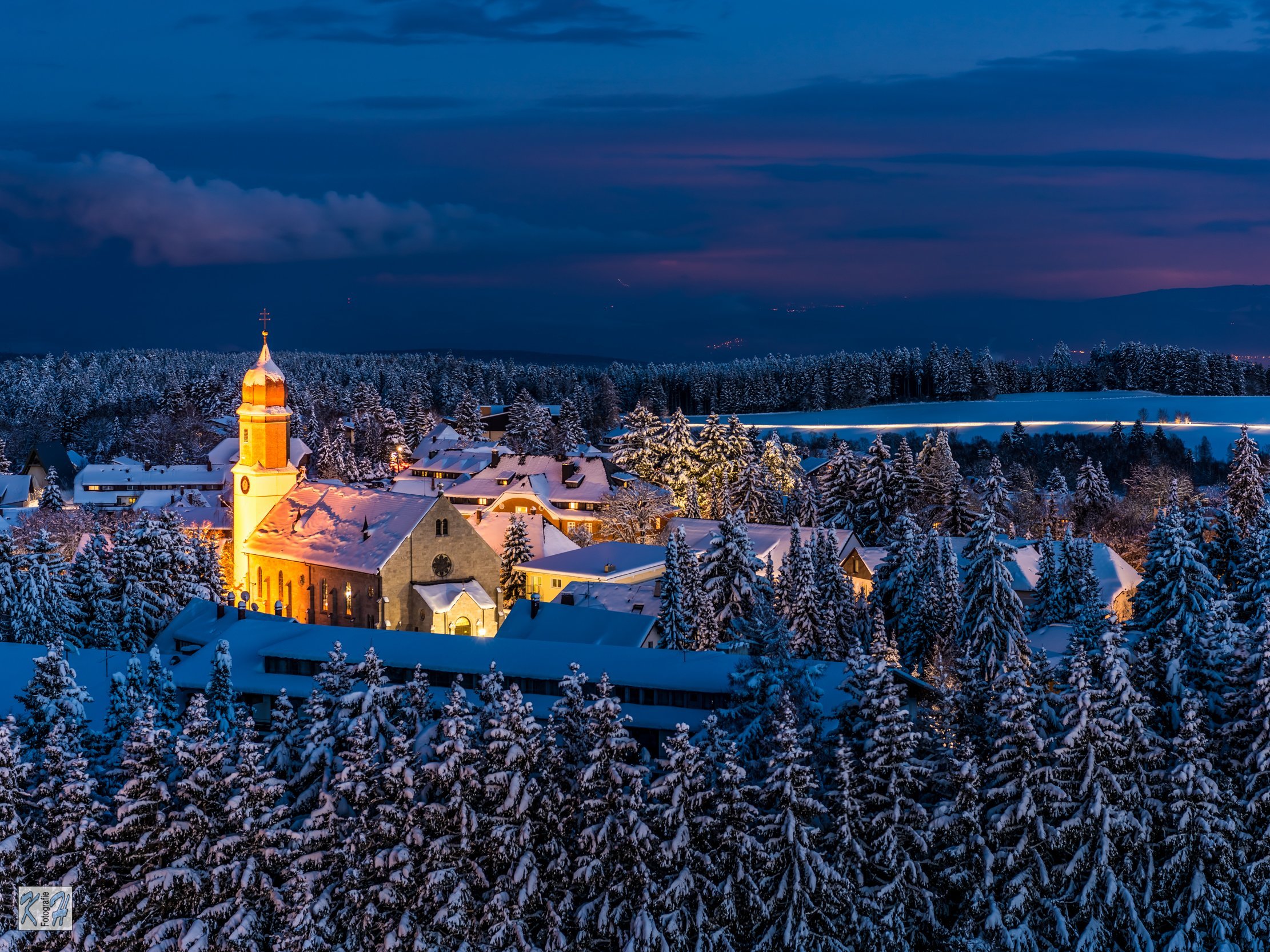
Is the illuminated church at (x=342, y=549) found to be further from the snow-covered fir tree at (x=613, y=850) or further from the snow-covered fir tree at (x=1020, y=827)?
the snow-covered fir tree at (x=1020, y=827)

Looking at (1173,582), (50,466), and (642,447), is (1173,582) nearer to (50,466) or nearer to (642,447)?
(642,447)

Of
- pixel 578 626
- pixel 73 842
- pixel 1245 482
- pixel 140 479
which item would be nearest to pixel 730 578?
pixel 578 626

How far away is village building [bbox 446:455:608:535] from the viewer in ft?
285

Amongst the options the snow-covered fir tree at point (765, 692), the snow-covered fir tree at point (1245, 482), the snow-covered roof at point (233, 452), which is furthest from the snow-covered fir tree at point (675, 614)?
the snow-covered roof at point (233, 452)

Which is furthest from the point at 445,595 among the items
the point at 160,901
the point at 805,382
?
the point at 805,382

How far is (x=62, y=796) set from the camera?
26.8m

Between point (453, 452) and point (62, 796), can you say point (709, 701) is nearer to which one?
point (62, 796)

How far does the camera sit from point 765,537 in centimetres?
6900

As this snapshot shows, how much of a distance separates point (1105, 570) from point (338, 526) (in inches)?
1461

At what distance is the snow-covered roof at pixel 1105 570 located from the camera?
59812 millimetres

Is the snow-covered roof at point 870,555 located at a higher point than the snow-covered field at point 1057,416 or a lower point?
lower

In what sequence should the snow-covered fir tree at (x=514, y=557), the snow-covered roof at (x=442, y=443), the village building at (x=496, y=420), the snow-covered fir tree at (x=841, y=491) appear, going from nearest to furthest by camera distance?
1. the snow-covered fir tree at (x=514, y=557)
2. the snow-covered fir tree at (x=841, y=491)
3. the snow-covered roof at (x=442, y=443)
4. the village building at (x=496, y=420)

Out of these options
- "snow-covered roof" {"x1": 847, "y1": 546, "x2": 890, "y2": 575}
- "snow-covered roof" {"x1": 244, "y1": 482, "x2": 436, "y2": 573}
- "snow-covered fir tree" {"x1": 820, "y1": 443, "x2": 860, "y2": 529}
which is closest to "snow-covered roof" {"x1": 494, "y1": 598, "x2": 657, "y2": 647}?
"snow-covered roof" {"x1": 244, "y1": 482, "x2": 436, "y2": 573}

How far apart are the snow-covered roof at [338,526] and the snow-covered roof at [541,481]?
26.6m
